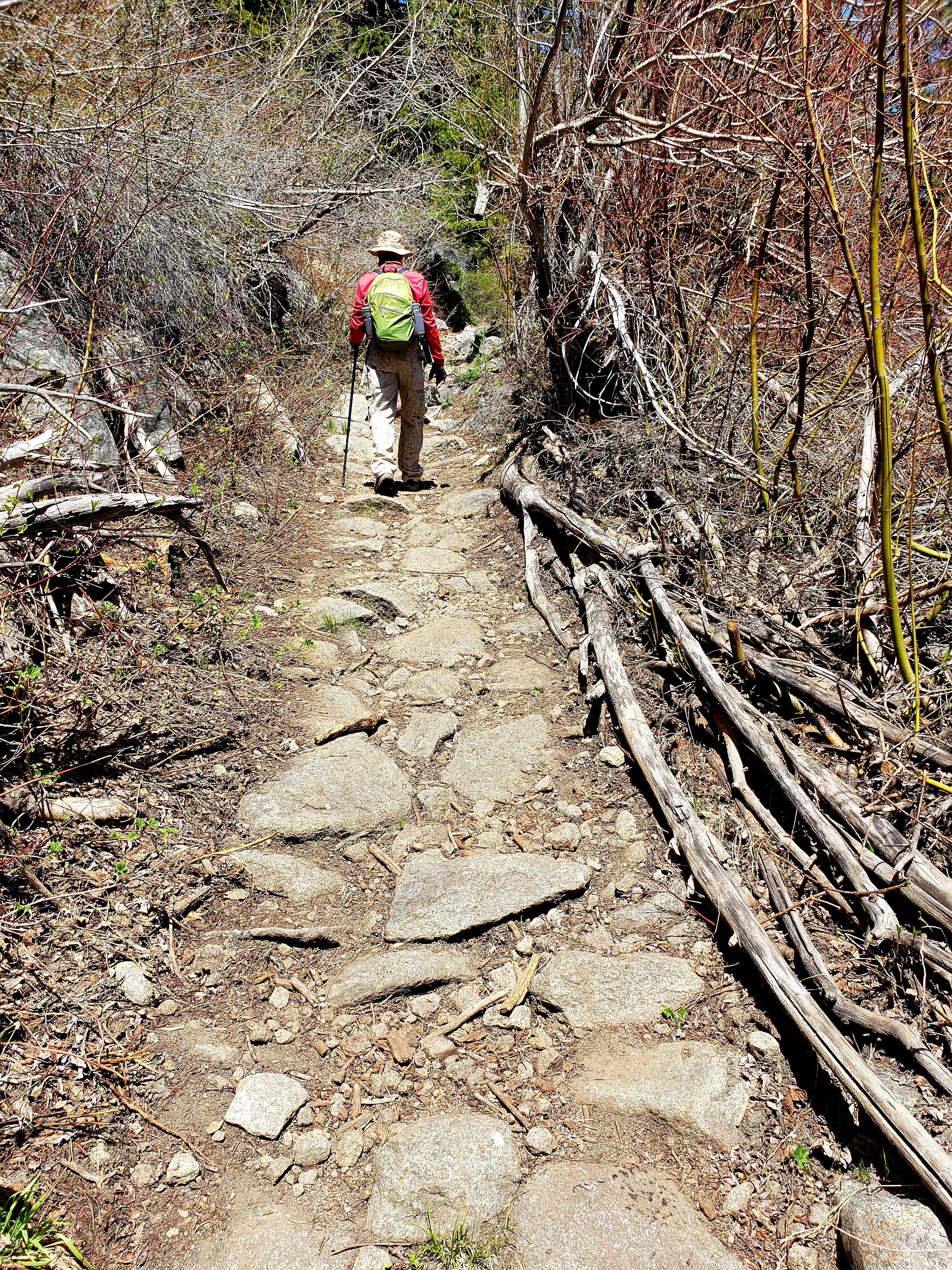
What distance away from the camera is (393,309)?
292 inches

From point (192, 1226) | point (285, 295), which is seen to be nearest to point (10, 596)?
point (192, 1226)

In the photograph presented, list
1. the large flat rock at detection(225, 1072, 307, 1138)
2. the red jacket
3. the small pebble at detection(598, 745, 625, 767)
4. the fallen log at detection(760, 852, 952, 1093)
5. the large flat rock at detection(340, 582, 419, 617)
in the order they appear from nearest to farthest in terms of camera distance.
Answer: the fallen log at detection(760, 852, 952, 1093) → the large flat rock at detection(225, 1072, 307, 1138) → the small pebble at detection(598, 745, 625, 767) → the large flat rock at detection(340, 582, 419, 617) → the red jacket

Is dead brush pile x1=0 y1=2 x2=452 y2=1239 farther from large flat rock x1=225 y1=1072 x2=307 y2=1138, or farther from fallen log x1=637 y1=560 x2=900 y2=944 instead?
fallen log x1=637 y1=560 x2=900 y2=944

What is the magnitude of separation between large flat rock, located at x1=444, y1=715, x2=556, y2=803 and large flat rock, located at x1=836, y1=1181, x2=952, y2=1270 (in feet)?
Result: 6.66

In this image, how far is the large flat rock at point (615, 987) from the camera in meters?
2.73

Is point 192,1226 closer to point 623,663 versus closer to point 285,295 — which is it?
point 623,663

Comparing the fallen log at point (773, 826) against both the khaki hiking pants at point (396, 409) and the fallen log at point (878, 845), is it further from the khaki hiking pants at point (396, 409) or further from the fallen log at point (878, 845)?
the khaki hiking pants at point (396, 409)

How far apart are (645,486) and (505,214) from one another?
5.12 metres

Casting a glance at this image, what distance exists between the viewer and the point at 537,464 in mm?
6992

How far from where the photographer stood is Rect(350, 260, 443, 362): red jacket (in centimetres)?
753

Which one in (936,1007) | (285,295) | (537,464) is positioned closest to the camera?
(936,1007)

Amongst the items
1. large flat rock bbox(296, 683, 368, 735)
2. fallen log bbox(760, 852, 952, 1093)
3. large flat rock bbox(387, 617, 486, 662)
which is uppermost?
fallen log bbox(760, 852, 952, 1093)

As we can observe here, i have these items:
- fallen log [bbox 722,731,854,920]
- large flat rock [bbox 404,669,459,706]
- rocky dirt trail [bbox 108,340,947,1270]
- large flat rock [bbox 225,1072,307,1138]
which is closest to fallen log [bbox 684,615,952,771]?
fallen log [bbox 722,731,854,920]

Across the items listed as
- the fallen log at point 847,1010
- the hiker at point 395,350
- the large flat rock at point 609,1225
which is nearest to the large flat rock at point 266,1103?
the large flat rock at point 609,1225
